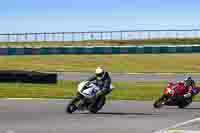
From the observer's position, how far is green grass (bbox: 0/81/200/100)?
88.9 feet

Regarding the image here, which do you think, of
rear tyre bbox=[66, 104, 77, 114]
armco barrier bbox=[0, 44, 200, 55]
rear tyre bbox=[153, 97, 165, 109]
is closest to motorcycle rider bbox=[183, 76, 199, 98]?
rear tyre bbox=[153, 97, 165, 109]

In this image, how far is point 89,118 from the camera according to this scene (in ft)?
58.0

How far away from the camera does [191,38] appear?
3036 inches

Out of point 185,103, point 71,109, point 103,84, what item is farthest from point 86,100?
point 185,103

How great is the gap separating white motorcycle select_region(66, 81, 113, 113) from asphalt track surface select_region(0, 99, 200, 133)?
20 centimetres

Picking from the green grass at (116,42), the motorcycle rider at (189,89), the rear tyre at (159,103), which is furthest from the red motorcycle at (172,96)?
the green grass at (116,42)

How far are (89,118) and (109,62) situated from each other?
135 feet

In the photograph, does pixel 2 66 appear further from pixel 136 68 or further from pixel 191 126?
pixel 191 126

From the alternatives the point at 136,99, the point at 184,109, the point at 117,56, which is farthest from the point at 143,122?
the point at 117,56

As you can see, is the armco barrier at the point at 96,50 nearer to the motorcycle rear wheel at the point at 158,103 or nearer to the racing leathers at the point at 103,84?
the motorcycle rear wheel at the point at 158,103

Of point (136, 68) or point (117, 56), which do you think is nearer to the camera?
point (136, 68)

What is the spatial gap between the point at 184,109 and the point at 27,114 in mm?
5278

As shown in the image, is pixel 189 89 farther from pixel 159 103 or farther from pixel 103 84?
pixel 103 84

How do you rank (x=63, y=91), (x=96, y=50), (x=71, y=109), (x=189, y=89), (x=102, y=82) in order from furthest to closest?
(x=96, y=50)
(x=63, y=91)
(x=189, y=89)
(x=71, y=109)
(x=102, y=82)
